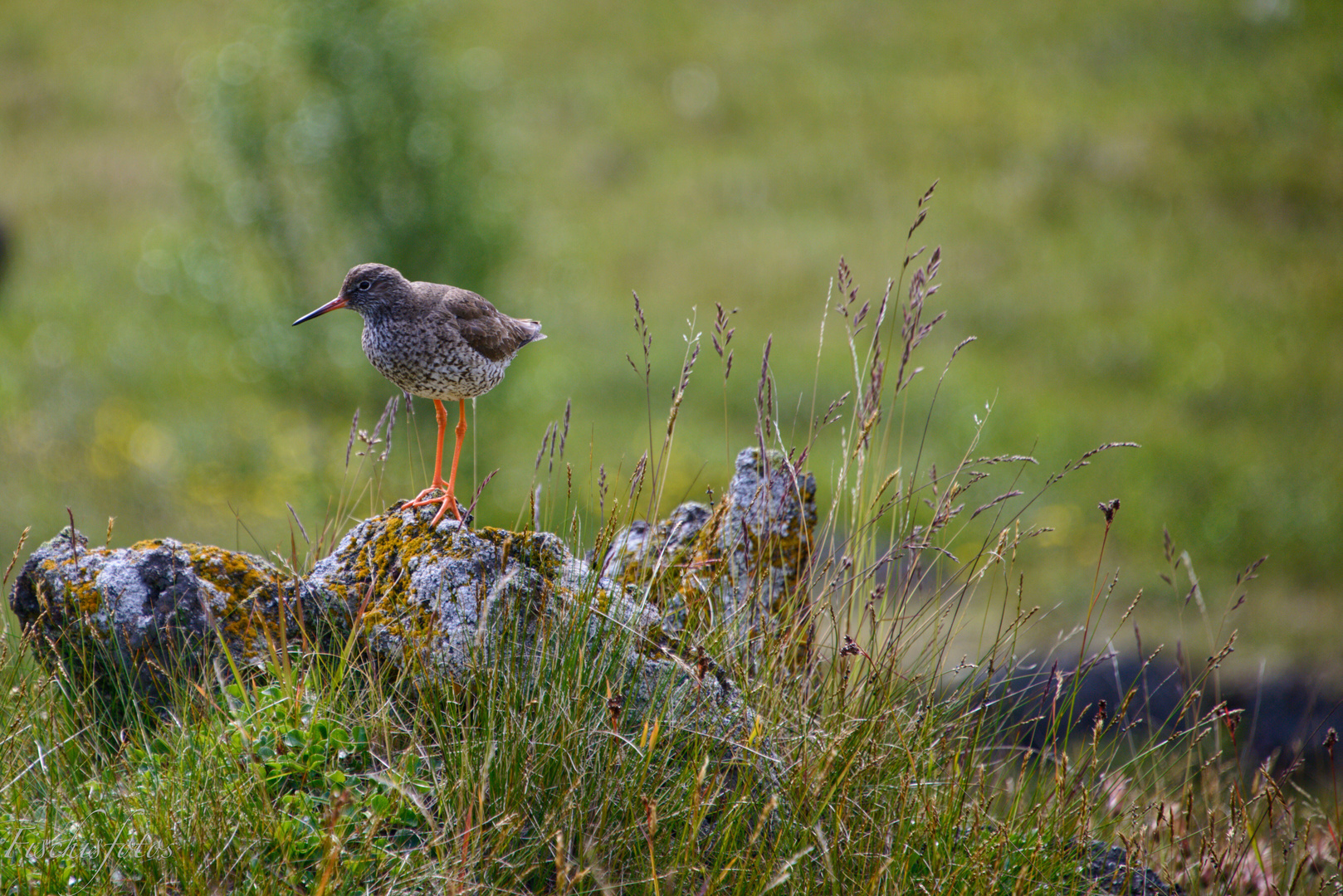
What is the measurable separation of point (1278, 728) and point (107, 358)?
24.7 meters

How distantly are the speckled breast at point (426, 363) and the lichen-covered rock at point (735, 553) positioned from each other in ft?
3.07

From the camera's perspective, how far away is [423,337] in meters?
3.83

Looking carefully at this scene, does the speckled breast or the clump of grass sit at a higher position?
the speckled breast

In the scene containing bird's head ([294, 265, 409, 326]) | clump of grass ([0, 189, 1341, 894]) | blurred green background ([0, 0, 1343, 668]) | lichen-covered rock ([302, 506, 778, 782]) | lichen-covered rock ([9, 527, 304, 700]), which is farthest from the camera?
blurred green background ([0, 0, 1343, 668])

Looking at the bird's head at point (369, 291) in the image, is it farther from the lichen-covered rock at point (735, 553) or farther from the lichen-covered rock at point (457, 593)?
the lichen-covered rock at point (735, 553)

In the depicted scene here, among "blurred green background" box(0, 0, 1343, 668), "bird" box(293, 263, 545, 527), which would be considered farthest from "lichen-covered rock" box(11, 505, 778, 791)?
"blurred green background" box(0, 0, 1343, 668)

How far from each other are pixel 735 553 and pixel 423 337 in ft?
5.40

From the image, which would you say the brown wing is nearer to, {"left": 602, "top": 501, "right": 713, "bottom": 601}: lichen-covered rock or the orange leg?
the orange leg

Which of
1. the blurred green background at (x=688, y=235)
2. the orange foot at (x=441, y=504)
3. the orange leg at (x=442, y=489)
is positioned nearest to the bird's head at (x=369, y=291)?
the orange leg at (x=442, y=489)

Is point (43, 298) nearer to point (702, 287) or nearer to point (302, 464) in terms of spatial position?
point (302, 464)

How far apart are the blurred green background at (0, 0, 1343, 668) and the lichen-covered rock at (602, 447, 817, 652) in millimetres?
7118

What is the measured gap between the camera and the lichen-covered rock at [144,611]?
356 cm

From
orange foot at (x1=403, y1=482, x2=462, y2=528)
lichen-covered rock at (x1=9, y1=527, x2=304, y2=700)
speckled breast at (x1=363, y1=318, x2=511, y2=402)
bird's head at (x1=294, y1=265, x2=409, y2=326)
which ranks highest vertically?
bird's head at (x1=294, y1=265, x2=409, y2=326)

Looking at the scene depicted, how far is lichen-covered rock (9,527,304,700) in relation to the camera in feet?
11.7
